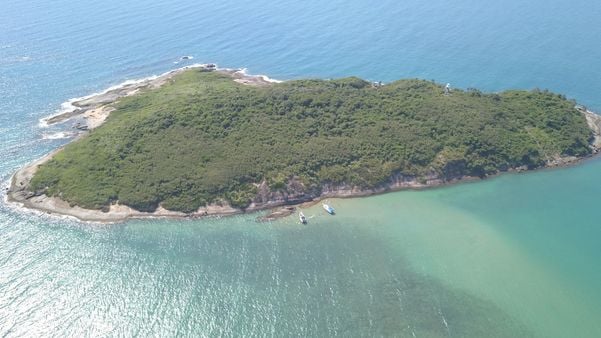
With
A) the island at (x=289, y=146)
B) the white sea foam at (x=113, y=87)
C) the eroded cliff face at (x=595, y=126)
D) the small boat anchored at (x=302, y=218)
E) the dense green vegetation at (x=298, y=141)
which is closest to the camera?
the small boat anchored at (x=302, y=218)

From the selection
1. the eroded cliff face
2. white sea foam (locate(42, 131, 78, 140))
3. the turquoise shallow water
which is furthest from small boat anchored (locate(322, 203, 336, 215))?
white sea foam (locate(42, 131, 78, 140))

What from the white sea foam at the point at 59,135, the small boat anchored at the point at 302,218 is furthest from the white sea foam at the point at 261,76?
the small boat anchored at the point at 302,218

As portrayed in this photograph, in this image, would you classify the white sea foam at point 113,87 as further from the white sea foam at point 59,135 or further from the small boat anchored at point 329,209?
the small boat anchored at point 329,209

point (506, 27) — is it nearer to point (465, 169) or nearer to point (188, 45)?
point (465, 169)

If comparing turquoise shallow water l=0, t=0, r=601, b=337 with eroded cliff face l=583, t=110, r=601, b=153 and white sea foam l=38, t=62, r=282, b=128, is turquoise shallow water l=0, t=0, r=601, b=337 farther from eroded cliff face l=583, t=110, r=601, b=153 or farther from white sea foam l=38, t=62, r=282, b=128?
eroded cliff face l=583, t=110, r=601, b=153

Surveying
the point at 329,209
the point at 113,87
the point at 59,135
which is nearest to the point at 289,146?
the point at 329,209

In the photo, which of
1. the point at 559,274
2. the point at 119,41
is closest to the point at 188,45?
the point at 119,41
